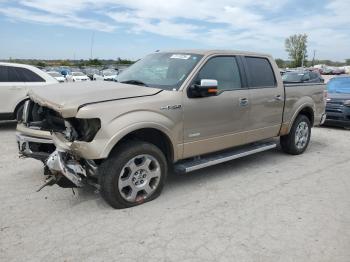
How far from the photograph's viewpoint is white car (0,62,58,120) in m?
8.83

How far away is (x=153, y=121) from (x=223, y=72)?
1599 mm

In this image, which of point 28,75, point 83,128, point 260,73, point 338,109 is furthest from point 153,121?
point 338,109

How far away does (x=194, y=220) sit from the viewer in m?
3.96

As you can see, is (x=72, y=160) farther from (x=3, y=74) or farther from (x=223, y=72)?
(x=3, y=74)

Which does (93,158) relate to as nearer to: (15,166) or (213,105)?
(213,105)

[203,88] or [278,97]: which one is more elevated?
[203,88]

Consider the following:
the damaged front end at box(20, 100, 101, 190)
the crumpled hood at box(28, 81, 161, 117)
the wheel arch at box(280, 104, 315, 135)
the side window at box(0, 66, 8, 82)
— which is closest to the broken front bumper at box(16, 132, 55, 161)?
the damaged front end at box(20, 100, 101, 190)

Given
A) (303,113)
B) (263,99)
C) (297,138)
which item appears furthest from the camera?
(303,113)

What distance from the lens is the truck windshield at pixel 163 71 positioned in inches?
187

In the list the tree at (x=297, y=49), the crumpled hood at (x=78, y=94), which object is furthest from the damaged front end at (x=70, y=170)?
the tree at (x=297, y=49)

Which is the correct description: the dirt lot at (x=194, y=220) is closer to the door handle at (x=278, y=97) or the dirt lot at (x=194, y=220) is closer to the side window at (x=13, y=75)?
the door handle at (x=278, y=97)

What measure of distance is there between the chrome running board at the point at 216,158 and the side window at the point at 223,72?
39.2 inches

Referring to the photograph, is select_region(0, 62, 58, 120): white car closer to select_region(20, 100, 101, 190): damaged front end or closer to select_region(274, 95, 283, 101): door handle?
select_region(20, 100, 101, 190): damaged front end

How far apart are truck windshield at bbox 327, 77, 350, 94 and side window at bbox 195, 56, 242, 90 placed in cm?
687
